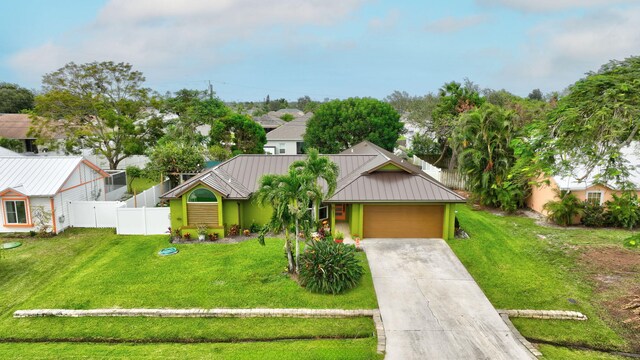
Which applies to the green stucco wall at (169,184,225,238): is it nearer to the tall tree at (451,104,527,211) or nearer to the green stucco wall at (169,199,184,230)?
the green stucco wall at (169,199,184,230)

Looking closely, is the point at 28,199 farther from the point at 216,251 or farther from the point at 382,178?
the point at 382,178

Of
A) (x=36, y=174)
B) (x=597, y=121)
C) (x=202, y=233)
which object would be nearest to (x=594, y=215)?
(x=597, y=121)

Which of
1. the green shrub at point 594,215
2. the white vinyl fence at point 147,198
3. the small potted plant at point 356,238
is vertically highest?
the white vinyl fence at point 147,198

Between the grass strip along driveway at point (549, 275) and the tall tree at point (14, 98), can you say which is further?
the tall tree at point (14, 98)

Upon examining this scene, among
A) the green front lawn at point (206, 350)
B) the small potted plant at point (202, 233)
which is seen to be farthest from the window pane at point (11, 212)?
the green front lawn at point (206, 350)

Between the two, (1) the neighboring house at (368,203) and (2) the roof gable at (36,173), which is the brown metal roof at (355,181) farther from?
(2) the roof gable at (36,173)
